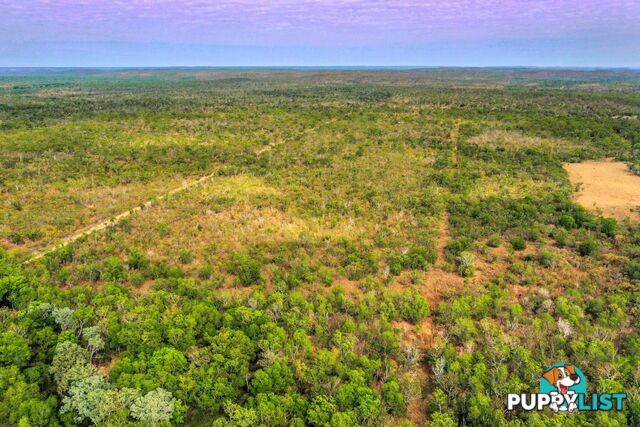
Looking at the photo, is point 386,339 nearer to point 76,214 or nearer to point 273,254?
point 273,254

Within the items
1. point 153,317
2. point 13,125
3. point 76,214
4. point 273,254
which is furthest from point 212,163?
point 13,125

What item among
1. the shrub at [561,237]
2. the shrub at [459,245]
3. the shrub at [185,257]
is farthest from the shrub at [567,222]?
the shrub at [185,257]

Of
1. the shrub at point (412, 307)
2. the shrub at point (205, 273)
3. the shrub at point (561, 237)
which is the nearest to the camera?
the shrub at point (412, 307)

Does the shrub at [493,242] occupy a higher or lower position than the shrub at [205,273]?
higher

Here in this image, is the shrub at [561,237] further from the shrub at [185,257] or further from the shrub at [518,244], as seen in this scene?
the shrub at [185,257]

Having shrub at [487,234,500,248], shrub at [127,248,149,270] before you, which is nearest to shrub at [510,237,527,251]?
shrub at [487,234,500,248]

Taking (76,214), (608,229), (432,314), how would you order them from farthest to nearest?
(76,214) < (608,229) < (432,314)

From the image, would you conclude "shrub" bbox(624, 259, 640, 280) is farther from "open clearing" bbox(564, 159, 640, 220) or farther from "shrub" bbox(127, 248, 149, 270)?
"shrub" bbox(127, 248, 149, 270)
